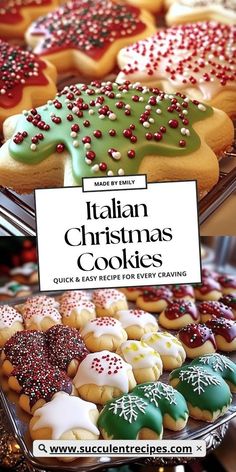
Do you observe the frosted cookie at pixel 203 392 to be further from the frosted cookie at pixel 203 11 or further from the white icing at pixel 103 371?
the frosted cookie at pixel 203 11

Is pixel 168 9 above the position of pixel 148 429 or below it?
above

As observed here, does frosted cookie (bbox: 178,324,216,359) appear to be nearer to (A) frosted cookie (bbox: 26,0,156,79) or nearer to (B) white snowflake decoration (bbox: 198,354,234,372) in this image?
(B) white snowflake decoration (bbox: 198,354,234,372)

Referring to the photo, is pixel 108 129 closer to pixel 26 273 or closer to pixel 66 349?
pixel 66 349

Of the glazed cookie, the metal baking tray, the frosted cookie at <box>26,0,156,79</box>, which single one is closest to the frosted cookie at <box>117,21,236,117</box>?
the frosted cookie at <box>26,0,156,79</box>

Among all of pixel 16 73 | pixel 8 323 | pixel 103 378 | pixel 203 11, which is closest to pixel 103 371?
pixel 103 378

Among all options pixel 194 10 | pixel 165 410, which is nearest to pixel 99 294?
pixel 165 410

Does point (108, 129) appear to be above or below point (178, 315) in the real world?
above

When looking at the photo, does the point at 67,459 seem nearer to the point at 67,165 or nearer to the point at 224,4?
the point at 67,165

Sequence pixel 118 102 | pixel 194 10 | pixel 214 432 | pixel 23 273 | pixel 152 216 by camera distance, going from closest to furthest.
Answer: pixel 152 216 < pixel 118 102 < pixel 214 432 < pixel 194 10 < pixel 23 273
